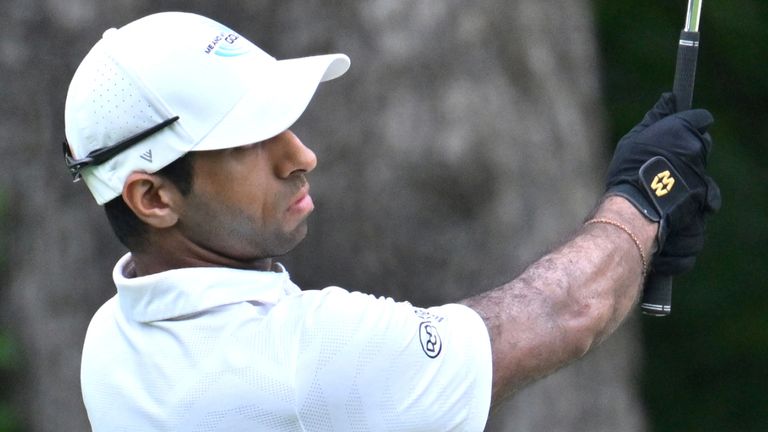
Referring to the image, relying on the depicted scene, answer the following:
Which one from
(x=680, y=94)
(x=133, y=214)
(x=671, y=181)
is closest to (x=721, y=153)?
(x=680, y=94)

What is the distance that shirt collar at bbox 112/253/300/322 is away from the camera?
227 centimetres

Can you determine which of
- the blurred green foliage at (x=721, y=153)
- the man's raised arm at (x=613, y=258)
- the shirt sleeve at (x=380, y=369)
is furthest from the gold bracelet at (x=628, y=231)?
the blurred green foliage at (x=721, y=153)

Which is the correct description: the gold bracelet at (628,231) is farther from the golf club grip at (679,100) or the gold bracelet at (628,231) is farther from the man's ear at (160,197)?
the man's ear at (160,197)

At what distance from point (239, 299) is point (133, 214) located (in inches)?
10.6

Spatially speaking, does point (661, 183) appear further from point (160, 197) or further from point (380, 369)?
point (160, 197)

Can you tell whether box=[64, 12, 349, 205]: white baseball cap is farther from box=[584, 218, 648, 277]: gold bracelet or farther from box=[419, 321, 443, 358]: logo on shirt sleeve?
box=[584, 218, 648, 277]: gold bracelet

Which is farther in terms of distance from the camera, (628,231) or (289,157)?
(628,231)

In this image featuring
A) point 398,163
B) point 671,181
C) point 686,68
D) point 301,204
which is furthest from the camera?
point 398,163

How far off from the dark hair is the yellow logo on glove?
903 mm

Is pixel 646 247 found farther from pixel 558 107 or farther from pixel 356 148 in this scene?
A: pixel 558 107

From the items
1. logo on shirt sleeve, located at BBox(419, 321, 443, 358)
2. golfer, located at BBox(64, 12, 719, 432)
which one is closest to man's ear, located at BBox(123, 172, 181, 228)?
golfer, located at BBox(64, 12, 719, 432)

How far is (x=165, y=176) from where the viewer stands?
7.68 feet

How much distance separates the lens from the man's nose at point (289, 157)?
2.39 m

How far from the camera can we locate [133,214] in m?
2.40
